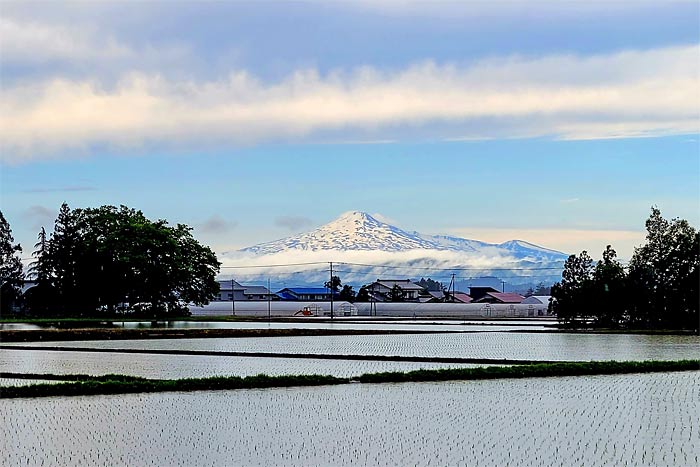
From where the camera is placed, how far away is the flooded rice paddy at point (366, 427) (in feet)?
46.6

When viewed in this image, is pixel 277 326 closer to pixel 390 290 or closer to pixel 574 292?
pixel 574 292

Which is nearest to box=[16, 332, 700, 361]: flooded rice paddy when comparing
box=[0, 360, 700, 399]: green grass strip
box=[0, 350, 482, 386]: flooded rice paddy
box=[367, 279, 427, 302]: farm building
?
box=[0, 350, 482, 386]: flooded rice paddy

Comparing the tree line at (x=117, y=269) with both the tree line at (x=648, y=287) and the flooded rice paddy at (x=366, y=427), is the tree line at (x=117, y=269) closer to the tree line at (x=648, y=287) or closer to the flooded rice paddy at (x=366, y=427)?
the tree line at (x=648, y=287)

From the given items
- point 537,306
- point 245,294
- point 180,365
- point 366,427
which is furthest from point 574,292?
point 245,294

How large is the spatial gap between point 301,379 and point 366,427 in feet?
24.1

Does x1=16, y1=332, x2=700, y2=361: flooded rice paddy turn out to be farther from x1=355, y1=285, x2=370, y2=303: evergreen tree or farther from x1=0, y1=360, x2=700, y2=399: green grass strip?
x1=355, y1=285, x2=370, y2=303: evergreen tree

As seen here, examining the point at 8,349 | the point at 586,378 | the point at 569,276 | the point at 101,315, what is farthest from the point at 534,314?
the point at 586,378

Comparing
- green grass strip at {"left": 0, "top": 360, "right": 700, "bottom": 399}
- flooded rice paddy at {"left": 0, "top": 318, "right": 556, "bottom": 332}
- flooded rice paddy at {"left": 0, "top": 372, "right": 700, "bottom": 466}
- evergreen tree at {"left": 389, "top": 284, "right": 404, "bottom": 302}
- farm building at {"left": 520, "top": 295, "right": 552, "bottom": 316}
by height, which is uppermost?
evergreen tree at {"left": 389, "top": 284, "right": 404, "bottom": 302}

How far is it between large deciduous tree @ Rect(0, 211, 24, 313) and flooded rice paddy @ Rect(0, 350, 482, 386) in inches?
2396

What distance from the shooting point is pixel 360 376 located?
2550 cm

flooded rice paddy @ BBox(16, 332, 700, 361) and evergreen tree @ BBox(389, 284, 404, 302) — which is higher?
evergreen tree @ BBox(389, 284, 404, 302)

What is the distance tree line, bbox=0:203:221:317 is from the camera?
84.7 meters

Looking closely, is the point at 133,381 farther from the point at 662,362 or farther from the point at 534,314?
the point at 534,314

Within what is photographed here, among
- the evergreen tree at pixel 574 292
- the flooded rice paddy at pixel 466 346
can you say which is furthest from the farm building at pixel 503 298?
the flooded rice paddy at pixel 466 346
